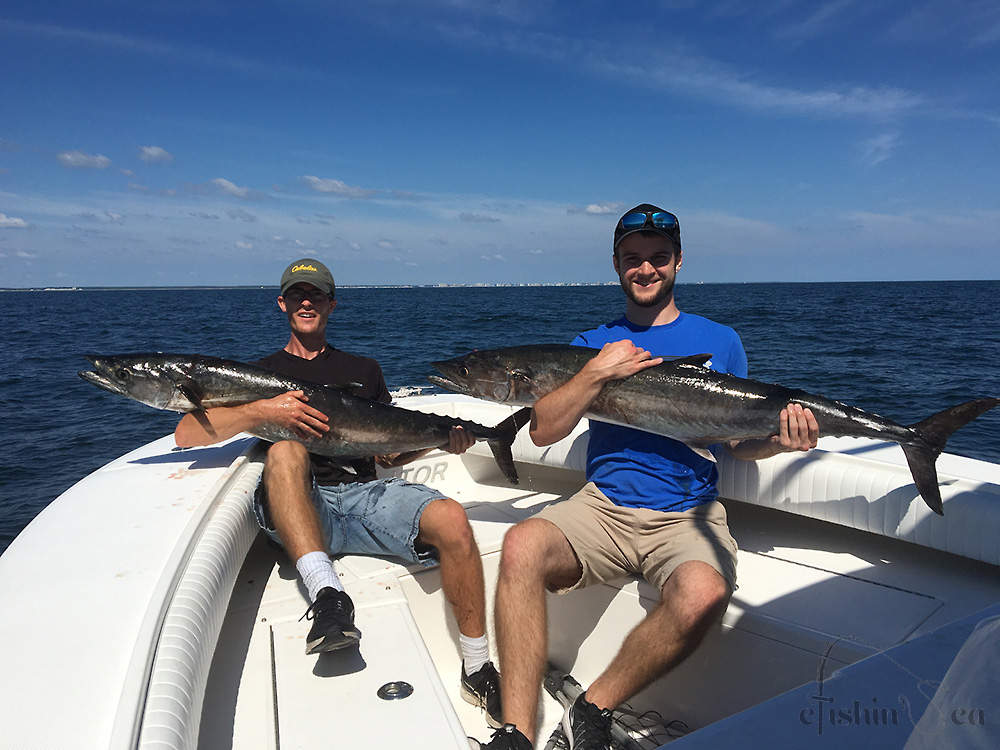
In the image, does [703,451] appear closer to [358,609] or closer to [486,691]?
[486,691]

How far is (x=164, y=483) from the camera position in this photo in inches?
133

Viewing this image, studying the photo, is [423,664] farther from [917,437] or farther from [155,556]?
[917,437]

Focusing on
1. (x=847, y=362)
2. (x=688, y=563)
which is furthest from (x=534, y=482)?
(x=847, y=362)

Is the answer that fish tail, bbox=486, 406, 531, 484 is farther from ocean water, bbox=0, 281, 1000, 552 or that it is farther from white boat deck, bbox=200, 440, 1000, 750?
ocean water, bbox=0, 281, 1000, 552

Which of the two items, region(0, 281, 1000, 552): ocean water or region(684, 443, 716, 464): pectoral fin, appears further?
region(0, 281, 1000, 552): ocean water

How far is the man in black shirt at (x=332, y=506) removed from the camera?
9.29 ft

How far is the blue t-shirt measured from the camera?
3.23 meters

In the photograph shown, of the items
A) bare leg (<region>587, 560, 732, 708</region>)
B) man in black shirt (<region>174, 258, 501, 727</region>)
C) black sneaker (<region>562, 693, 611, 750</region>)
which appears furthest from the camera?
man in black shirt (<region>174, 258, 501, 727</region>)

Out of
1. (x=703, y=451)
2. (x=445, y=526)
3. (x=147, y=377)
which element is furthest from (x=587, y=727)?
(x=147, y=377)

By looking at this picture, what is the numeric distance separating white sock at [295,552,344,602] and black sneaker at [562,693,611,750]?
3.58 ft

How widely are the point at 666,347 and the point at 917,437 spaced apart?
1.23 metres

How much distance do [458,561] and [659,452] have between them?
3.79ft

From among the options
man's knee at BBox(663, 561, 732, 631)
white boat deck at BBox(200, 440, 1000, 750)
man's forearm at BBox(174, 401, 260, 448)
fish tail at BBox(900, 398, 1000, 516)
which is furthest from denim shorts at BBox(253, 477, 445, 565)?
fish tail at BBox(900, 398, 1000, 516)

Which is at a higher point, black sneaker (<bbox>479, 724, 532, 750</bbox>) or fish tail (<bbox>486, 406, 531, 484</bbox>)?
fish tail (<bbox>486, 406, 531, 484</bbox>)
